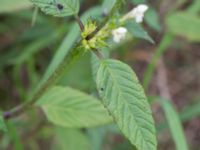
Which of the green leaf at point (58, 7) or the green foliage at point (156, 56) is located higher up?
the green leaf at point (58, 7)

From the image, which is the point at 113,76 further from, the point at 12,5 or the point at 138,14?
the point at 12,5

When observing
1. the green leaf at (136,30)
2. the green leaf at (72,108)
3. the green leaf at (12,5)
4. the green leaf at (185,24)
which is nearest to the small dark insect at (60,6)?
the green leaf at (136,30)

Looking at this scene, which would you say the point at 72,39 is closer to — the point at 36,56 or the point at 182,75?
the point at 36,56

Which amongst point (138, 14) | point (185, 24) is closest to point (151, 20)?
point (185, 24)

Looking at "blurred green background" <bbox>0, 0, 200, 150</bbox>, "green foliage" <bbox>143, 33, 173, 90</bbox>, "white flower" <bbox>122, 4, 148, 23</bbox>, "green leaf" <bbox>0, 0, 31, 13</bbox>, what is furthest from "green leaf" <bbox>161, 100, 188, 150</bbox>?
"green leaf" <bbox>0, 0, 31, 13</bbox>

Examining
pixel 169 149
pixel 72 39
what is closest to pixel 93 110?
pixel 72 39

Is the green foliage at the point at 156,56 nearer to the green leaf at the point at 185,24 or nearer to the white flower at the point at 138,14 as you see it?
the green leaf at the point at 185,24
